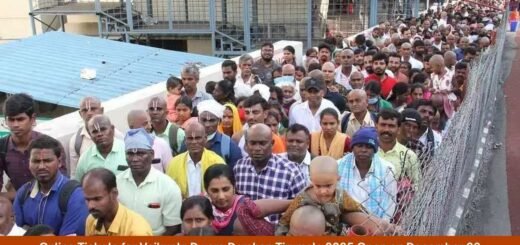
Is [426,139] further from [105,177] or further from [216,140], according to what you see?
[105,177]

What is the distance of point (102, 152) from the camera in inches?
163

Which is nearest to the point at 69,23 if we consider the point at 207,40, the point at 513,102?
the point at 207,40

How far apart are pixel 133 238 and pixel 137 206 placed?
0.58 meters

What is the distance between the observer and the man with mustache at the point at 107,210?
3.01 meters

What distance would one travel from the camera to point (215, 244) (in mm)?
2854

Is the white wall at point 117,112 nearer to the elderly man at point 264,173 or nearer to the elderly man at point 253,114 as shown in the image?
the elderly man at point 253,114

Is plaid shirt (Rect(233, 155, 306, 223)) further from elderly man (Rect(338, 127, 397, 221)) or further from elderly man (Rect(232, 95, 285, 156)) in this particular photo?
elderly man (Rect(232, 95, 285, 156))

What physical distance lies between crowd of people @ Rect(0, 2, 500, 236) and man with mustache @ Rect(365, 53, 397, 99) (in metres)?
0.65

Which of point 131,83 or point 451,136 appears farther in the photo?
point 131,83

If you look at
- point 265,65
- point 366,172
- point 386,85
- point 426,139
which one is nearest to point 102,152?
point 366,172

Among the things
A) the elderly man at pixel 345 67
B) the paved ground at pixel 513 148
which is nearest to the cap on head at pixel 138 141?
the elderly man at pixel 345 67

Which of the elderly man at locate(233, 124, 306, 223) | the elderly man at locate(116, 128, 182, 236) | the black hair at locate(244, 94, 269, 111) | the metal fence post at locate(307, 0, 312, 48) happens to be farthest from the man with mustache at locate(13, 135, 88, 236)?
the metal fence post at locate(307, 0, 312, 48)

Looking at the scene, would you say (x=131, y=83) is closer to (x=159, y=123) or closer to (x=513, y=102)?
(x=159, y=123)

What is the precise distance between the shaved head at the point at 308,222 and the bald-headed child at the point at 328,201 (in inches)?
5.9
